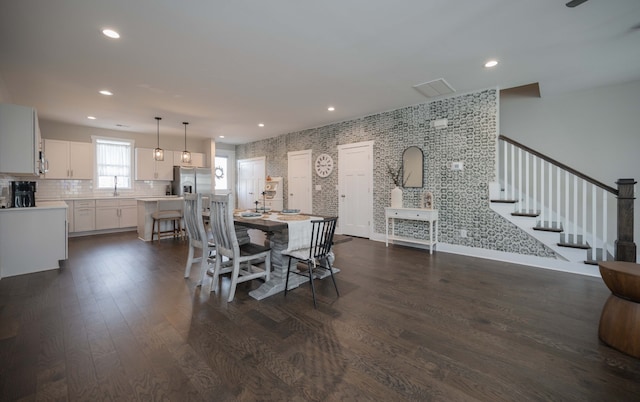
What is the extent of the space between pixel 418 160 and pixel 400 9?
3.03 meters

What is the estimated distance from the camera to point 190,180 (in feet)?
24.5

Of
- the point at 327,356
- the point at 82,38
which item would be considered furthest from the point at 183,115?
the point at 327,356

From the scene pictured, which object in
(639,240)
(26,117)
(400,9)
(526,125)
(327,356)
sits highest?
(400,9)

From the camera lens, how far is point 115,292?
2.91 meters

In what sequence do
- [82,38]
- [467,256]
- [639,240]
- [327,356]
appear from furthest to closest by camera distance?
1. [467,256]
2. [639,240]
3. [82,38]
4. [327,356]

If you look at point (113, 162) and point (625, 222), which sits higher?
point (113, 162)

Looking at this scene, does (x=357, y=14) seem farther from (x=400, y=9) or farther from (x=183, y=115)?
(x=183, y=115)

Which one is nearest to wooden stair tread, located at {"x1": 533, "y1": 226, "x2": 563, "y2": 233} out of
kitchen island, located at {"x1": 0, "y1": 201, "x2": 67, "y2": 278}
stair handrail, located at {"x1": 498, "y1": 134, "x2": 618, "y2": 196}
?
stair handrail, located at {"x1": 498, "y1": 134, "x2": 618, "y2": 196}

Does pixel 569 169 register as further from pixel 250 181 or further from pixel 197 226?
pixel 250 181

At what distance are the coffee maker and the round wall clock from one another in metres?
5.01

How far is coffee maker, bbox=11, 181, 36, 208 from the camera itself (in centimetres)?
361

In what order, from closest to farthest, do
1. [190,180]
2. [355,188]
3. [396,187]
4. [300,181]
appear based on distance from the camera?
1. [396,187]
2. [355,188]
3. [300,181]
4. [190,180]

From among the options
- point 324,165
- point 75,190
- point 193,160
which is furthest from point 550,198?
point 75,190

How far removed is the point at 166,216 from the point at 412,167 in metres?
5.20
